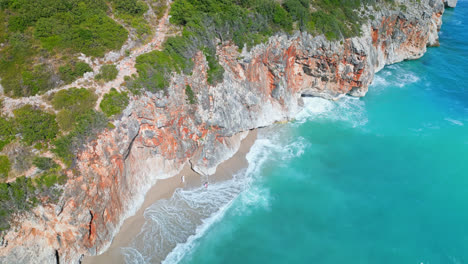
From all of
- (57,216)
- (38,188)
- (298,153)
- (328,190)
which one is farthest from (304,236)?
(38,188)

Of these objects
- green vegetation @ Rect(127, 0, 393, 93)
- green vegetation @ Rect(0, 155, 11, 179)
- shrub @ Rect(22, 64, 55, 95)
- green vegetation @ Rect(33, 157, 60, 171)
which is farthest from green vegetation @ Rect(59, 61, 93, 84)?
green vegetation @ Rect(0, 155, 11, 179)

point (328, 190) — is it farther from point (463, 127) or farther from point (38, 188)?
point (38, 188)

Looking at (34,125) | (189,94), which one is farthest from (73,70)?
(189,94)

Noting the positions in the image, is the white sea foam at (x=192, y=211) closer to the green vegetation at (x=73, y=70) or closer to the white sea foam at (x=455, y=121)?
the green vegetation at (x=73, y=70)

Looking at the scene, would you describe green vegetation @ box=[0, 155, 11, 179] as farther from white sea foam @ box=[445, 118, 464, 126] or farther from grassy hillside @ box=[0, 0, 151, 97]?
white sea foam @ box=[445, 118, 464, 126]

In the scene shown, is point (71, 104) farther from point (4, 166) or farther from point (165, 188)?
point (165, 188)

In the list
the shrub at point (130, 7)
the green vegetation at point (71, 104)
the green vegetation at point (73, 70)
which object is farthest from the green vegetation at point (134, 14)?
the green vegetation at point (71, 104)
